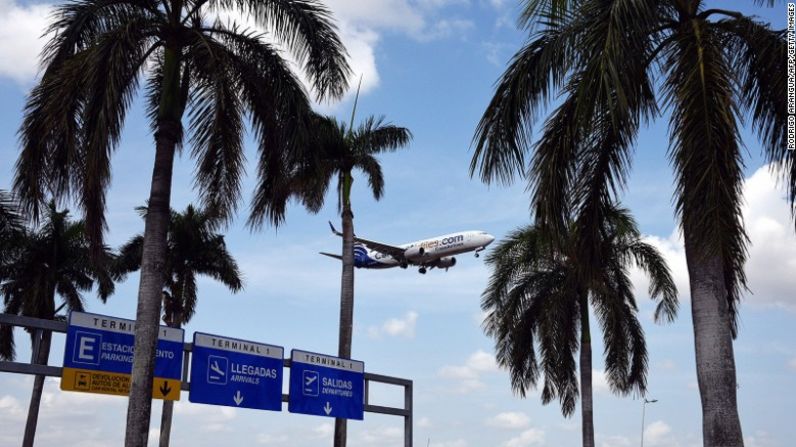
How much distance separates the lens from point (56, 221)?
40094mm

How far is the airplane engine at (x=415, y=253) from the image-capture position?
233ft

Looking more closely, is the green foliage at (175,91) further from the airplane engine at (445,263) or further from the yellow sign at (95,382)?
the airplane engine at (445,263)

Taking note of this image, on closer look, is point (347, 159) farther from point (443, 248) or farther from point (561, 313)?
point (443, 248)

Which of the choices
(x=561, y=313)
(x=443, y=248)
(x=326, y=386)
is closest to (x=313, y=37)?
(x=326, y=386)

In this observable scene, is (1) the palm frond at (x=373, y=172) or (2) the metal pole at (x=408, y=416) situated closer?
(2) the metal pole at (x=408, y=416)

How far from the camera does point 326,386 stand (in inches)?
961

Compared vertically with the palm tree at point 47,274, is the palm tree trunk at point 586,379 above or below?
below

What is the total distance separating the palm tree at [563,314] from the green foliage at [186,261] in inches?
551

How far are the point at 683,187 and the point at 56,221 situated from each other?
34.1 m

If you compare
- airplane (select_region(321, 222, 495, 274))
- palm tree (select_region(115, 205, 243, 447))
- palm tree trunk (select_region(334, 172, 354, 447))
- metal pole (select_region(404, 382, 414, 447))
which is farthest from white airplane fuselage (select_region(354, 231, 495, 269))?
metal pole (select_region(404, 382, 414, 447))

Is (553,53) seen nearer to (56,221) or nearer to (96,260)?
(96,260)

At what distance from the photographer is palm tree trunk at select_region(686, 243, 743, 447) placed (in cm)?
1077

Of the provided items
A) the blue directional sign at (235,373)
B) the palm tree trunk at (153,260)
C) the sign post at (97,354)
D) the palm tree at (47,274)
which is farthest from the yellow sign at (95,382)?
the palm tree at (47,274)

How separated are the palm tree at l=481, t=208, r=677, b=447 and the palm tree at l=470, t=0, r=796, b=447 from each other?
67.7 ft
